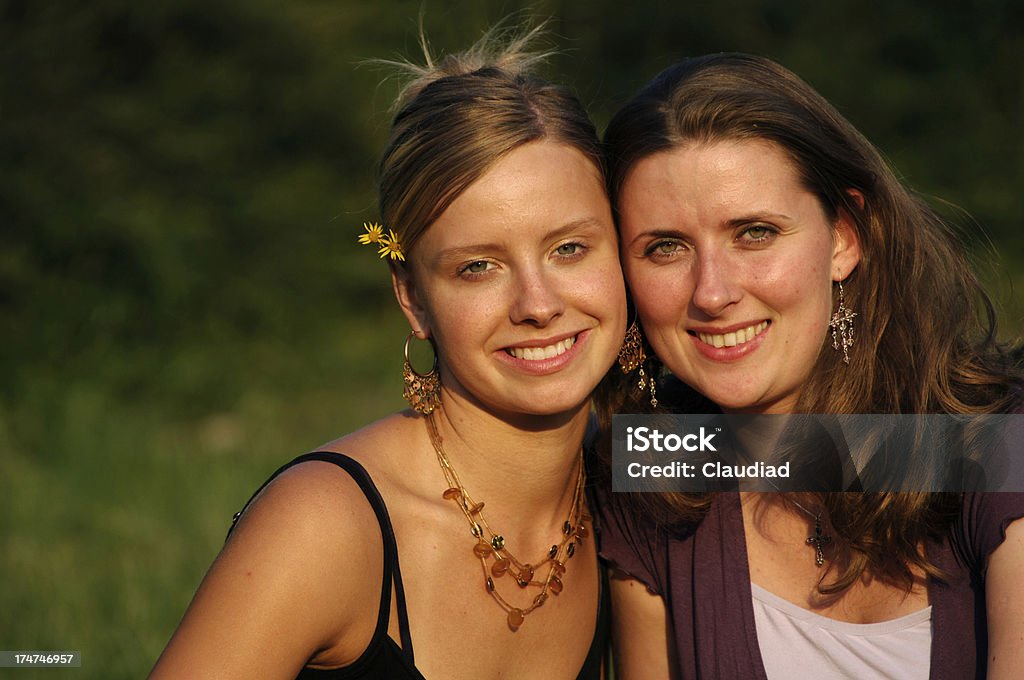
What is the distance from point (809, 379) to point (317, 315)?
226 inches

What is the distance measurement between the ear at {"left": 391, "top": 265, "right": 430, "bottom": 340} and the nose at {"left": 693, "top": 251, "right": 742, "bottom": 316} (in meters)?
0.61

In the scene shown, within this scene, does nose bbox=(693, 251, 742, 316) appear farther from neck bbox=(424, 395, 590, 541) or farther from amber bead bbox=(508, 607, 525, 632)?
amber bead bbox=(508, 607, 525, 632)

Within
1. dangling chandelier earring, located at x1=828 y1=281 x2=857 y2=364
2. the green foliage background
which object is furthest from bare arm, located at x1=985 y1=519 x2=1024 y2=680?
the green foliage background

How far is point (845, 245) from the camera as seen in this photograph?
9.55 feet

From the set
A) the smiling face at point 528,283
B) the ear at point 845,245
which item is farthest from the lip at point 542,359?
the ear at point 845,245

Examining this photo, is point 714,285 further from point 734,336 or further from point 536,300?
point 536,300

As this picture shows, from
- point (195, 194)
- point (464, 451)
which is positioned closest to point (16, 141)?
point (195, 194)

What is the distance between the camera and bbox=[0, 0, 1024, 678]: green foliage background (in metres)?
6.68

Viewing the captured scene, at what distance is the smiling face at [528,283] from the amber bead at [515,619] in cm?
45

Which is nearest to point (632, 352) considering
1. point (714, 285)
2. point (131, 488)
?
point (714, 285)

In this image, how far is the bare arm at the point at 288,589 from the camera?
→ 240 centimetres

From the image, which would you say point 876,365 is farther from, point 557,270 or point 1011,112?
point 1011,112

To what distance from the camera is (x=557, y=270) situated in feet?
8.88

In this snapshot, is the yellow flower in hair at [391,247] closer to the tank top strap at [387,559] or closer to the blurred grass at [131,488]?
the tank top strap at [387,559]
